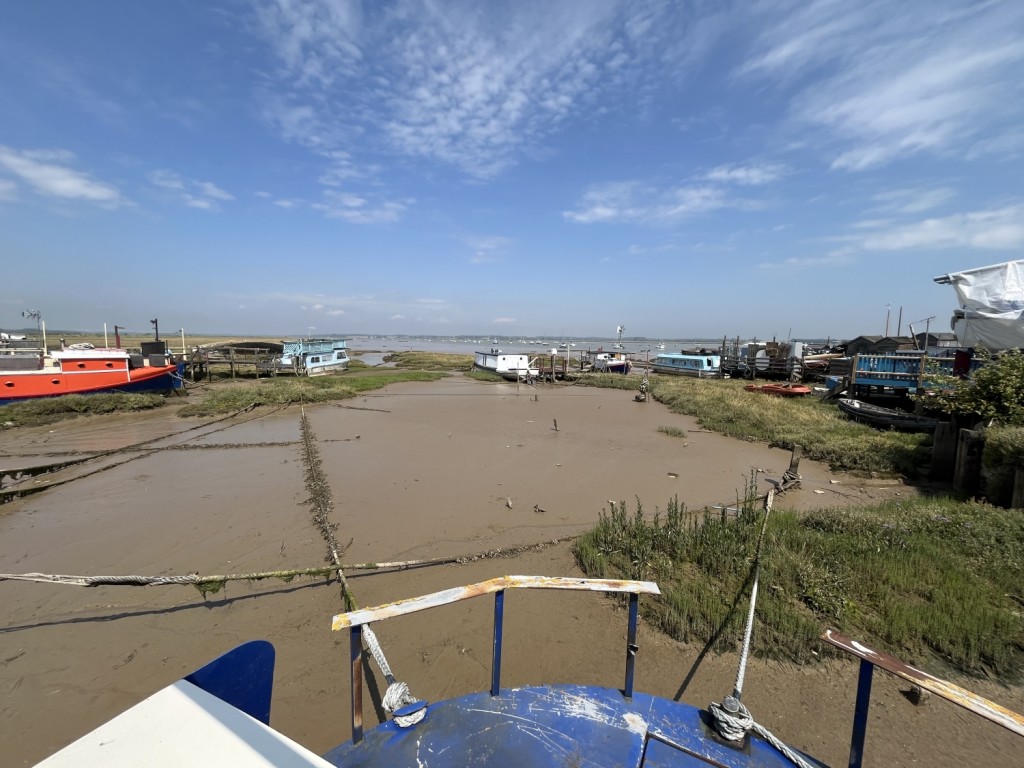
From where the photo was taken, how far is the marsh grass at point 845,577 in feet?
13.5

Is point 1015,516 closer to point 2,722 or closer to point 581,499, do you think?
point 581,499

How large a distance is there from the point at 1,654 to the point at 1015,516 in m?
12.5

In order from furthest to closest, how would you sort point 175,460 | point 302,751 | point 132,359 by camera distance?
point 132,359 < point 175,460 < point 302,751

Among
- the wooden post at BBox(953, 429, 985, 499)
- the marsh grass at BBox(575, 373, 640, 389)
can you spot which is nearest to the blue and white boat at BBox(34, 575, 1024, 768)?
the wooden post at BBox(953, 429, 985, 499)

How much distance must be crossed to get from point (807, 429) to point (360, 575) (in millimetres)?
14596

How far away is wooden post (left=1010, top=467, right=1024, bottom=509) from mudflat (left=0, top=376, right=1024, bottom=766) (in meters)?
2.27

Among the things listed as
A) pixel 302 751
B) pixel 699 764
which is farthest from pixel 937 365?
pixel 302 751

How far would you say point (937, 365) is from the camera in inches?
598

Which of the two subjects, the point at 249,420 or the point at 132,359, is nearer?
the point at 249,420

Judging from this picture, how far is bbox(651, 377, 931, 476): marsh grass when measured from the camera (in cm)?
1094

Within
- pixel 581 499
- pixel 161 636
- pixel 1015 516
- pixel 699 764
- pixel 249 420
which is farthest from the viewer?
pixel 249 420

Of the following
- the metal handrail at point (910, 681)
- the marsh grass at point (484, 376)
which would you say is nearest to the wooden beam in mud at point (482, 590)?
the metal handrail at point (910, 681)

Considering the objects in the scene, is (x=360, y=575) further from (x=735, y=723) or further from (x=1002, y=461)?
(x=1002, y=461)

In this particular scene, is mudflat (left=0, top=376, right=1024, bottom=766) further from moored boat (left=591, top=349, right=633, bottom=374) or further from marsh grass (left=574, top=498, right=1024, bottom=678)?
moored boat (left=591, top=349, right=633, bottom=374)
